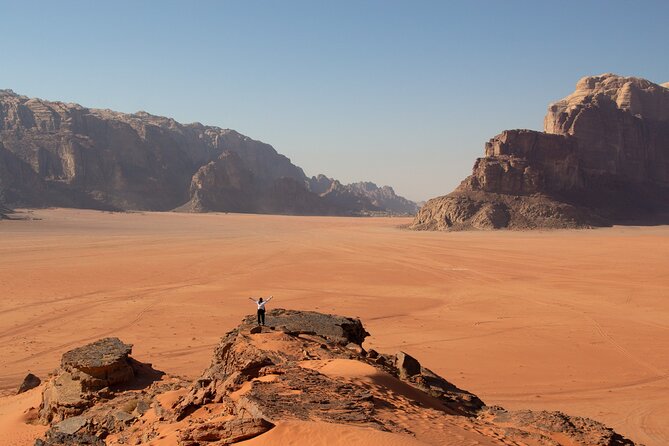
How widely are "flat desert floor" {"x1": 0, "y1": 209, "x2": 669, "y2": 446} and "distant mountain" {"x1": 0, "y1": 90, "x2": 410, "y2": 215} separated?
6897 cm

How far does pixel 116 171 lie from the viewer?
11775 cm

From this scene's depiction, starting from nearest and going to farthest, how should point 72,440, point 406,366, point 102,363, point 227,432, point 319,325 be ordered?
point 227,432 → point 72,440 → point 406,366 → point 102,363 → point 319,325

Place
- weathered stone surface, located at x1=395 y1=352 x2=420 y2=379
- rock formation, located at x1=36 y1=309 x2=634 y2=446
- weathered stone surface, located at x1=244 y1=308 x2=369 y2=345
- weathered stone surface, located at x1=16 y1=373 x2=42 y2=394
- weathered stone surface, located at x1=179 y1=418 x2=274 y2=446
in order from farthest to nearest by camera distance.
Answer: weathered stone surface, located at x1=16 y1=373 x2=42 y2=394 → weathered stone surface, located at x1=244 y1=308 x2=369 y2=345 → weathered stone surface, located at x1=395 y1=352 x2=420 y2=379 → rock formation, located at x1=36 y1=309 x2=634 y2=446 → weathered stone surface, located at x1=179 y1=418 x2=274 y2=446

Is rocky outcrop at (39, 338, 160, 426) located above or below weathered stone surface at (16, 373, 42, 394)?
above

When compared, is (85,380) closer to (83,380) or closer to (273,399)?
(83,380)

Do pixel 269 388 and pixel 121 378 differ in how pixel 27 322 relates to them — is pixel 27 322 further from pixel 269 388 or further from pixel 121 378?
pixel 269 388

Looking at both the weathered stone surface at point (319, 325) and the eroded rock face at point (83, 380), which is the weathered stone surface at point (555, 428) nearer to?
the weathered stone surface at point (319, 325)

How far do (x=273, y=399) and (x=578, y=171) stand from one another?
8597cm

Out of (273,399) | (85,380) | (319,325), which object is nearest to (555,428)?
(273,399)

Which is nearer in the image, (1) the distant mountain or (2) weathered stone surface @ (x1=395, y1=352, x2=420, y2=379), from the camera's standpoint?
(2) weathered stone surface @ (x1=395, y1=352, x2=420, y2=379)

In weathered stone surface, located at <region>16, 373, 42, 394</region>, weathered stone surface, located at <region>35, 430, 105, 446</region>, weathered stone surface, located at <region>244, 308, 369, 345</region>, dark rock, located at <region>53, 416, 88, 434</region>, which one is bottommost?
weathered stone surface, located at <region>16, 373, 42, 394</region>

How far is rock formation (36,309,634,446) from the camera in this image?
5.91 meters

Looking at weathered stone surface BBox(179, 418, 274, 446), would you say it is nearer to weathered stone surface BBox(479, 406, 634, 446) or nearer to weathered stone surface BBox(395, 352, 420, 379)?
weathered stone surface BBox(479, 406, 634, 446)

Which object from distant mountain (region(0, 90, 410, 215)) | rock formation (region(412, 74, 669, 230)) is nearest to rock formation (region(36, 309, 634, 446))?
rock formation (region(412, 74, 669, 230))
